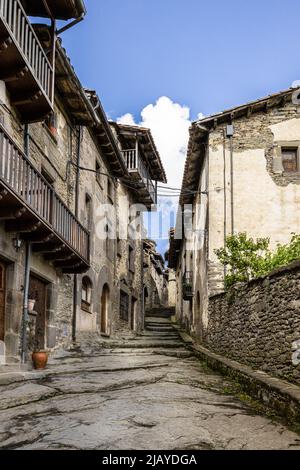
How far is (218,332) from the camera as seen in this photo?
12.1 metres

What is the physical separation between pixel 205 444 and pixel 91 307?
34.8 ft

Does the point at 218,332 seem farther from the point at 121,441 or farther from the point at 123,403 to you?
the point at 121,441

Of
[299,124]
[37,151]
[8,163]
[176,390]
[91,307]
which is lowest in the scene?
[176,390]

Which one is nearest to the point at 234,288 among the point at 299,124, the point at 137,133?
the point at 299,124

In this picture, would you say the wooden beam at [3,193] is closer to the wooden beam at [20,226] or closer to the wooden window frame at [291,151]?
the wooden beam at [20,226]

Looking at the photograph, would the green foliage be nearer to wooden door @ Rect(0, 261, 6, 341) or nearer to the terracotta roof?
the terracotta roof

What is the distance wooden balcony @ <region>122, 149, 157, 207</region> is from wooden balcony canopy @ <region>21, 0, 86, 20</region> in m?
8.93

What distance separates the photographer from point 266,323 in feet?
26.5

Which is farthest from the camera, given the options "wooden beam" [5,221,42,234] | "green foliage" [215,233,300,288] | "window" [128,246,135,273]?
"window" [128,246,135,273]

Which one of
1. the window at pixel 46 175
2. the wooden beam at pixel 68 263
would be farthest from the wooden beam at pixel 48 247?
the window at pixel 46 175

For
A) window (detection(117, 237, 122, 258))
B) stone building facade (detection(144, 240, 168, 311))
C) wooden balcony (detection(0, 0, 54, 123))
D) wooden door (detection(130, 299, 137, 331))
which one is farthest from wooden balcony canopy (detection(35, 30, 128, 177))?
stone building facade (detection(144, 240, 168, 311))

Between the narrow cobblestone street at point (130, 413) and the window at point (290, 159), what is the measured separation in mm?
7322

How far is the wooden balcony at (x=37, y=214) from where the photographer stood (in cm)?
766

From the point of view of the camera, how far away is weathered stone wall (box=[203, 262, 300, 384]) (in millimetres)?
6848
